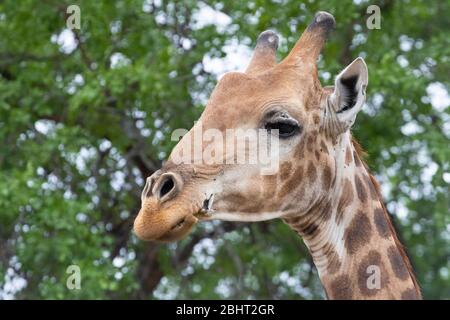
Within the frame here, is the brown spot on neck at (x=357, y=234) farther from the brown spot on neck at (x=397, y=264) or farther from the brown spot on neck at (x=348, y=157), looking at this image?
the brown spot on neck at (x=348, y=157)

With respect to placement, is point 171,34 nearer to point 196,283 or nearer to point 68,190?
point 68,190

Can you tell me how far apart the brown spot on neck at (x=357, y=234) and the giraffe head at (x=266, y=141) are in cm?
24

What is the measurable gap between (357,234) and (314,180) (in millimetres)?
356

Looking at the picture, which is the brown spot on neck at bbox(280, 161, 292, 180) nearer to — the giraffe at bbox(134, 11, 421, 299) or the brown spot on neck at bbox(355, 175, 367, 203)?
the giraffe at bbox(134, 11, 421, 299)

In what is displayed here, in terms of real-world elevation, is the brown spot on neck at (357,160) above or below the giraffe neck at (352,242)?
above

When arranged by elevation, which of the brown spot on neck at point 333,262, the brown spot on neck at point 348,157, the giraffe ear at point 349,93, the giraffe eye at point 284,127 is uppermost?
the giraffe ear at point 349,93

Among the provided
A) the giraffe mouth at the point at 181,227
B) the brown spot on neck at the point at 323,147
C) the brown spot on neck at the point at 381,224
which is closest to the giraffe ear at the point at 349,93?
the brown spot on neck at the point at 323,147

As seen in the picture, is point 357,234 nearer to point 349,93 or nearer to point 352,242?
point 352,242

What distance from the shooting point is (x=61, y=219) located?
34.6ft

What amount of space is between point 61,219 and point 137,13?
225cm

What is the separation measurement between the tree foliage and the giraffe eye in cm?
463

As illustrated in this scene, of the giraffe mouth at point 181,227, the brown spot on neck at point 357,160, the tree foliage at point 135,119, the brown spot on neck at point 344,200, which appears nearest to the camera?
the giraffe mouth at point 181,227

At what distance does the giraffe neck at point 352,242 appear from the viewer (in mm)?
5707

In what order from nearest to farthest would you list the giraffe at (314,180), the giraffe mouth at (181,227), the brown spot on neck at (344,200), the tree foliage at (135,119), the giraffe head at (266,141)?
the giraffe mouth at (181,227) → the giraffe head at (266,141) → the giraffe at (314,180) → the brown spot on neck at (344,200) → the tree foliage at (135,119)
